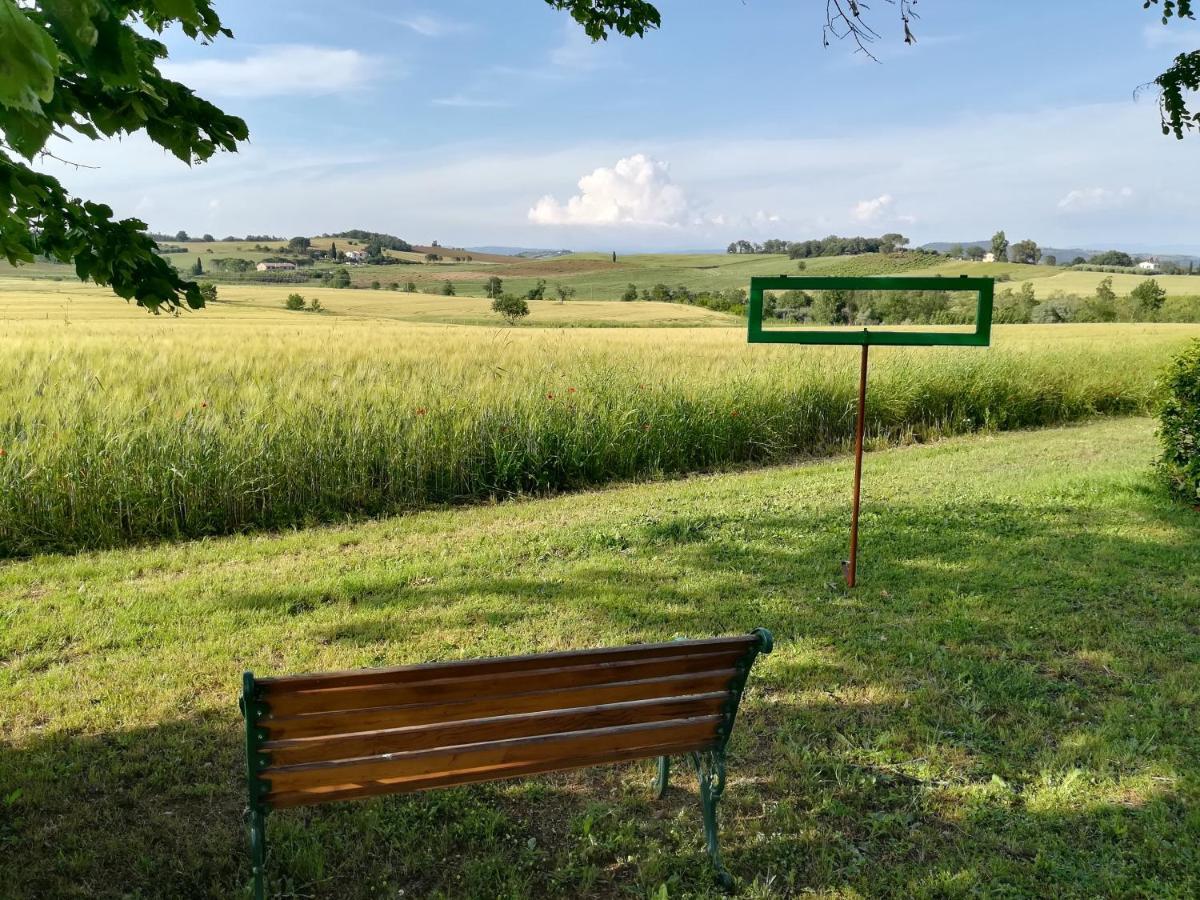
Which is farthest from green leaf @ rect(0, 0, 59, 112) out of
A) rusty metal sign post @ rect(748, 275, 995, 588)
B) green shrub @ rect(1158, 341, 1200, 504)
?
green shrub @ rect(1158, 341, 1200, 504)

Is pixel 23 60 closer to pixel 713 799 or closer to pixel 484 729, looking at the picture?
pixel 484 729

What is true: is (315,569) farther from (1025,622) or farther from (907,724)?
(1025,622)

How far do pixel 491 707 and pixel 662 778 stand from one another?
3.72 ft

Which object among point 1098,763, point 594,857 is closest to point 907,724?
point 1098,763

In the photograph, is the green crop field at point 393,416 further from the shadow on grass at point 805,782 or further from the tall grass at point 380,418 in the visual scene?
the shadow on grass at point 805,782

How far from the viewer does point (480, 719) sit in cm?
252

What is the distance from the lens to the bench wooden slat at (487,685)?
2270mm

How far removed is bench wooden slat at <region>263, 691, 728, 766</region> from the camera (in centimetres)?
237

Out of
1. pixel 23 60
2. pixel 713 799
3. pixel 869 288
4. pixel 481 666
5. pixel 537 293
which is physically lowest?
pixel 713 799

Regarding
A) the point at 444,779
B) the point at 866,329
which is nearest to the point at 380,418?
the point at 866,329

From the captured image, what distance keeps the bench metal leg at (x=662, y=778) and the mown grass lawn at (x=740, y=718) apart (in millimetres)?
88

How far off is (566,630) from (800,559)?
7.29ft

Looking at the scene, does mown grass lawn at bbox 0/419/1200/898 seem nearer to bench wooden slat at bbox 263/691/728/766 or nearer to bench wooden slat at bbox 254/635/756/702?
bench wooden slat at bbox 263/691/728/766

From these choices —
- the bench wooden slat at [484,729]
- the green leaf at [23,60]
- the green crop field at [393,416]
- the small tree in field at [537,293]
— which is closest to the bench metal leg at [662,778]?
the bench wooden slat at [484,729]
